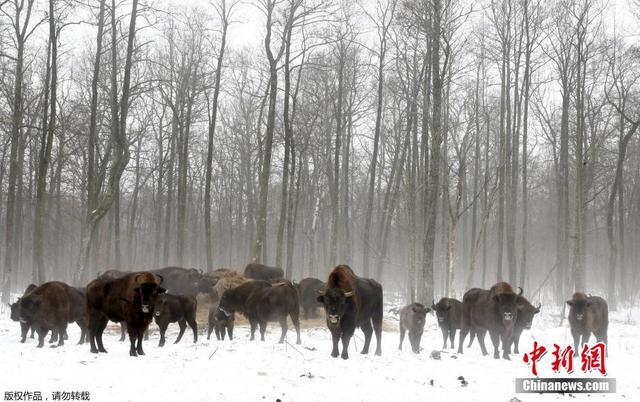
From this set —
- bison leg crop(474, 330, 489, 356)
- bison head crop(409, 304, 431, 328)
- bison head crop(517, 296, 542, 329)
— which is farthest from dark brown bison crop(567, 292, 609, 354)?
bison head crop(409, 304, 431, 328)

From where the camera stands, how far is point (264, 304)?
14344 mm

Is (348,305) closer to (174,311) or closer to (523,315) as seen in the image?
(174,311)

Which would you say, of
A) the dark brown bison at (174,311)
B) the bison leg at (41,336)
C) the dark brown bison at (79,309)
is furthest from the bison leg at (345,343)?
the bison leg at (41,336)

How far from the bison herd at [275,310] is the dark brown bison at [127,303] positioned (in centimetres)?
2

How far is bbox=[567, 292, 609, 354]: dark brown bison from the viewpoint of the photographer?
1381cm

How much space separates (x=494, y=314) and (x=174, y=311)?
747 cm

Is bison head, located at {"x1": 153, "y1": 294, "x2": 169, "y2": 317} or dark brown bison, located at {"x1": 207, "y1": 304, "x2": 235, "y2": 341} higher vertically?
bison head, located at {"x1": 153, "y1": 294, "x2": 169, "y2": 317}

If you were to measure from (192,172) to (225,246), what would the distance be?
8.13m

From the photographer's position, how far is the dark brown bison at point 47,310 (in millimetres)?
12250

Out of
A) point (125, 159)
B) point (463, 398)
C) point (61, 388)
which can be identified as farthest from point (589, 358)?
point (125, 159)

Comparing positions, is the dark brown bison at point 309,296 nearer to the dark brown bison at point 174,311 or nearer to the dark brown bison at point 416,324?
the dark brown bison at point 174,311

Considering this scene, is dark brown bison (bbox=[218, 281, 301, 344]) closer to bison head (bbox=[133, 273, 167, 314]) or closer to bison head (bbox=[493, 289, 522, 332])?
bison head (bbox=[133, 273, 167, 314])

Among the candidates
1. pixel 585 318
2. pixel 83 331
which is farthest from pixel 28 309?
pixel 585 318

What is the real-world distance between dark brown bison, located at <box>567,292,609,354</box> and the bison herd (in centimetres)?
2
